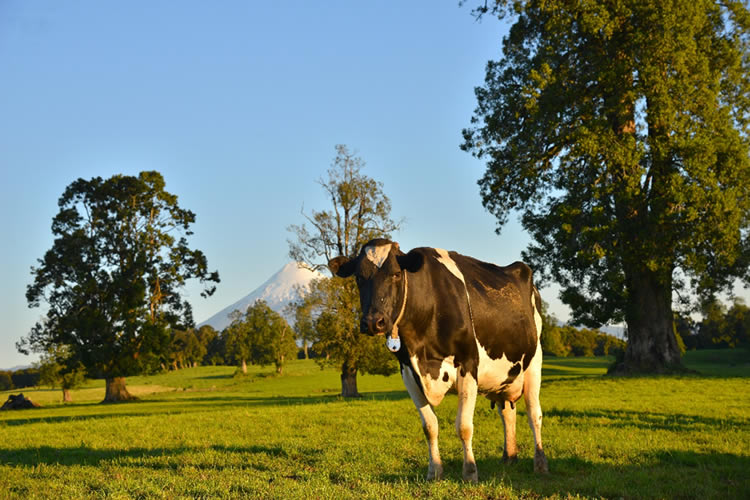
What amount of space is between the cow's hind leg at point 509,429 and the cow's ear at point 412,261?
2.89 meters

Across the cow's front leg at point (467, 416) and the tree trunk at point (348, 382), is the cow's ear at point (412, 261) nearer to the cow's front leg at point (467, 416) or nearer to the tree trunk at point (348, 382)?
the cow's front leg at point (467, 416)

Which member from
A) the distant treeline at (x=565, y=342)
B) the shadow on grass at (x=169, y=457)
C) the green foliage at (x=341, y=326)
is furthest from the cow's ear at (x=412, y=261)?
the distant treeline at (x=565, y=342)

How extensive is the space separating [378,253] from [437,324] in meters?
1.18

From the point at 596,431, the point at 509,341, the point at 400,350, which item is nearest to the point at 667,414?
the point at 596,431

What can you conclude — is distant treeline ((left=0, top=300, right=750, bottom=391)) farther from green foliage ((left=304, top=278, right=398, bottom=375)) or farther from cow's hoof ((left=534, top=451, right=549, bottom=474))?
cow's hoof ((left=534, top=451, right=549, bottom=474))

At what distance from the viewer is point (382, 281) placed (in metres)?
7.80

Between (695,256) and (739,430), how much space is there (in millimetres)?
17843

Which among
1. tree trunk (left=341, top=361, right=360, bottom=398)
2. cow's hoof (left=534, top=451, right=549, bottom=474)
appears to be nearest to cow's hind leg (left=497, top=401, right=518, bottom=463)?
cow's hoof (left=534, top=451, right=549, bottom=474)

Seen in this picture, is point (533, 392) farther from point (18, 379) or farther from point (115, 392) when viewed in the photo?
point (18, 379)

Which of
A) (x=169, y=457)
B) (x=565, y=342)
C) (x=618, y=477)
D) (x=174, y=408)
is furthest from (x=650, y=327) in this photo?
(x=565, y=342)

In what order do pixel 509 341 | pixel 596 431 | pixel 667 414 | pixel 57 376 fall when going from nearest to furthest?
pixel 509 341 < pixel 596 431 < pixel 667 414 < pixel 57 376

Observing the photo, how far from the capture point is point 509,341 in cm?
Answer: 891

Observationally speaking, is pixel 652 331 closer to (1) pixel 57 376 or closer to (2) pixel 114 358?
(2) pixel 114 358

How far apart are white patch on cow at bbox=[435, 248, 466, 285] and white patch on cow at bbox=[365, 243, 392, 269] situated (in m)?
0.91
